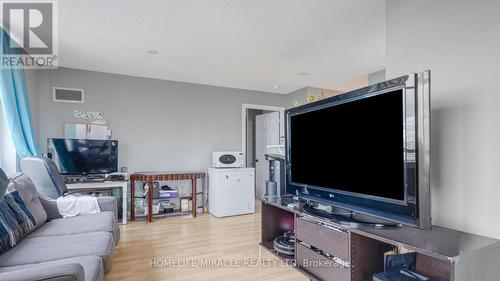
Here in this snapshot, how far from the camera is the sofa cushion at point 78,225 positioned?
2006mm

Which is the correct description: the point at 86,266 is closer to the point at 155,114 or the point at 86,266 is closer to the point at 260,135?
the point at 155,114

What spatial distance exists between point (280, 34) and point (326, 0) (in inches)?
26.4

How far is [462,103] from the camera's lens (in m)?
1.53

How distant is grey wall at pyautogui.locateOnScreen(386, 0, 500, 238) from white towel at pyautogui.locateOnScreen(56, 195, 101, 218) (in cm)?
285

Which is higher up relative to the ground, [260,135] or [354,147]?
[260,135]

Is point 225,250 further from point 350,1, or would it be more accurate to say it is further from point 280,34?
point 350,1

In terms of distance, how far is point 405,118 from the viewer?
4.50 feet

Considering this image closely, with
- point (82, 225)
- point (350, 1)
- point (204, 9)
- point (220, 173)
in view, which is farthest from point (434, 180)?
point (220, 173)

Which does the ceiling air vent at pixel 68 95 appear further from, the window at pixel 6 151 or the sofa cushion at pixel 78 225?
the sofa cushion at pixel 78 225

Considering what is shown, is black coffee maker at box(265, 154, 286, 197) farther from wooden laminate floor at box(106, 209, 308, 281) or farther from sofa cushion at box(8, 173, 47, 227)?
sofa cushion at box(8, 173, 47, 227)

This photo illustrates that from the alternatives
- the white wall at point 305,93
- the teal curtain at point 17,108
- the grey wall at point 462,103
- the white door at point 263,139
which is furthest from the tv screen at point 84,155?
the grey wall at point 462,103

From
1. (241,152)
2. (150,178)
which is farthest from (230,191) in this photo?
(150,178)

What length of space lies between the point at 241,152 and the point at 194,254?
2.45 meters

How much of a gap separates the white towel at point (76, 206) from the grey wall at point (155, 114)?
5.36 feet
